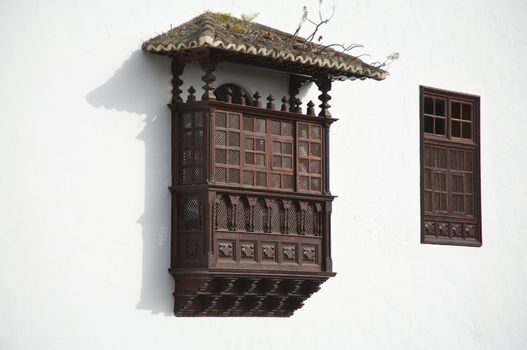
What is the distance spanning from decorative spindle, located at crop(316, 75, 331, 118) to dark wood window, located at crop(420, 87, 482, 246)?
6.39ft

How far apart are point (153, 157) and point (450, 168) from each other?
3978mm

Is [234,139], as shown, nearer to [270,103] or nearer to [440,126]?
[270,103]

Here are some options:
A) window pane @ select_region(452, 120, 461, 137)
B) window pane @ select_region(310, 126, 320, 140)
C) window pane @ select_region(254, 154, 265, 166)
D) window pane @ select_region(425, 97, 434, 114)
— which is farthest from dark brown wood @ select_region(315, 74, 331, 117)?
window pane @ select_region(452, 120, 461, 137)

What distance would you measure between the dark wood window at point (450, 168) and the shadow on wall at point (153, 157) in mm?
3357

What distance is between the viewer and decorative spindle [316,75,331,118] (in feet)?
42.0

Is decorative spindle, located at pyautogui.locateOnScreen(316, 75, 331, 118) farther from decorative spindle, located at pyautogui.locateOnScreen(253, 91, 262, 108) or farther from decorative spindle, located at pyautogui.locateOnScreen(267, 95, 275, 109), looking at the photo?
decorative spindle, located at pyautogui.locateOnScreen(253, 91, 262, 108)

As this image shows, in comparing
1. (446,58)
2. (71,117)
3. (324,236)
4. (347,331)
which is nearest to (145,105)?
(71,117)

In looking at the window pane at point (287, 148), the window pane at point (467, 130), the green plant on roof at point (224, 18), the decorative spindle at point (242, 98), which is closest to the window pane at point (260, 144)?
the window pane at point (287, 148)

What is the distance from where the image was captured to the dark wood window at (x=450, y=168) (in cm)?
1456

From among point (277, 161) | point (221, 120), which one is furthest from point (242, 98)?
point (277, 161)

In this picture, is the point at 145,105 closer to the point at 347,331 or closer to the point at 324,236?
the point at 324,236

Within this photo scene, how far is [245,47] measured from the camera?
1170 centimetres

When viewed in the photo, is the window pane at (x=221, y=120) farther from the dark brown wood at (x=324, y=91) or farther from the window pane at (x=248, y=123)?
the dark brown wood at (x=324, y=91)

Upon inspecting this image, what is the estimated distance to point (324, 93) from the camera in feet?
42.1
